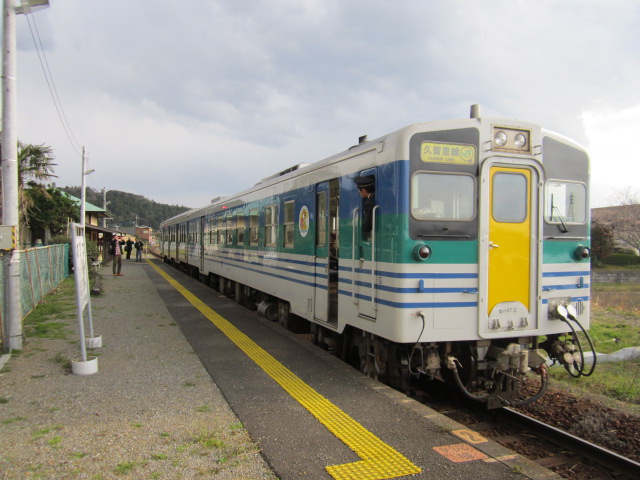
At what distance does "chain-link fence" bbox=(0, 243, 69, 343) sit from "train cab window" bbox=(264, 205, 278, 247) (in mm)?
4318

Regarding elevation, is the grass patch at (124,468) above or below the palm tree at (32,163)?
below

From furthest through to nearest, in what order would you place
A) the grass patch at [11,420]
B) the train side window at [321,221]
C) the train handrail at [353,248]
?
the train side window at [321,221], the train handrail at [353,248], the grass patch at [11,420]

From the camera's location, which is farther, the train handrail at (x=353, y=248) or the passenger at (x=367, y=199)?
the train handrail at (x=353, y=248)

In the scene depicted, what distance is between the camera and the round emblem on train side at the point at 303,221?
23.8 feet

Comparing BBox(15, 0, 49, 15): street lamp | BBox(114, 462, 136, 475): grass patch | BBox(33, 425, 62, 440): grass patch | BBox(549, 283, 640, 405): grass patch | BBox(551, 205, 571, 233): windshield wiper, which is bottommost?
BBox(549, 283, 640, 405): grass patch

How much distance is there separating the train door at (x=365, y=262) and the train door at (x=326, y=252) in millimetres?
846

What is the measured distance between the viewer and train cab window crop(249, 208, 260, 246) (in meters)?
10.1

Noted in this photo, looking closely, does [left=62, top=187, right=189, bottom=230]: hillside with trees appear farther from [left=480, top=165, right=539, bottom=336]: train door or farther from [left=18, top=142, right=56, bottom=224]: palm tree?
[left=480, top=165, right=539, bottom=336]: train door

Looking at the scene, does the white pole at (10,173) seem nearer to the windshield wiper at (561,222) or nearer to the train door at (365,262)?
the train door at (365,262)

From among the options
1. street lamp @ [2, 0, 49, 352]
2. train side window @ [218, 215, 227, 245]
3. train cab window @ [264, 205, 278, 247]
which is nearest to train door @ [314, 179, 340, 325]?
train cab window @ [264, 205, 278, 247]

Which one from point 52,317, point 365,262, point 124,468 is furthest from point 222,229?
point 124,468

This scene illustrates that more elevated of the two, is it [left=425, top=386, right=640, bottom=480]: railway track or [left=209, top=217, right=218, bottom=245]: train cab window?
[left=209, top=217, right=218, bottom=245]: train cab window

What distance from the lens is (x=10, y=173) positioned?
22.2 feet

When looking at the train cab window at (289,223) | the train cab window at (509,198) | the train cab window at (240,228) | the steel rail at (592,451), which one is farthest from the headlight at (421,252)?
the train cab window at (240,228)
